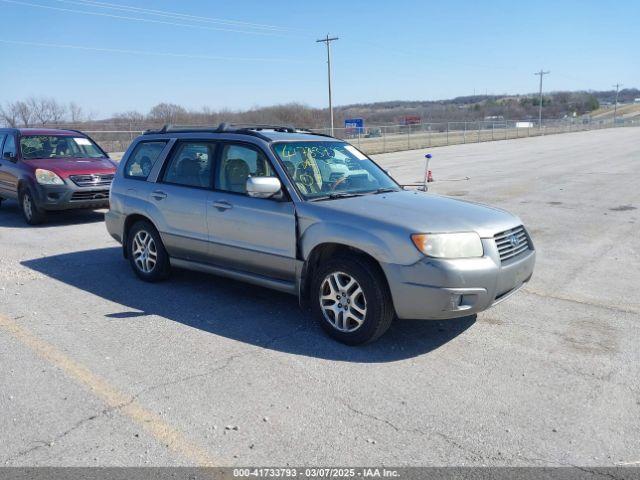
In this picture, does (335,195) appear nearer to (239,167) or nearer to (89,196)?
(239,167)

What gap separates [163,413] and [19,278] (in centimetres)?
424

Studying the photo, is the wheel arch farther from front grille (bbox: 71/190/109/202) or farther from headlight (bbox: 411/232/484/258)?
front grille (bbox: 71/190/109/202)

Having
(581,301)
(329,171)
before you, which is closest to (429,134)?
(581,301)

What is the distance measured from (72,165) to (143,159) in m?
4.82

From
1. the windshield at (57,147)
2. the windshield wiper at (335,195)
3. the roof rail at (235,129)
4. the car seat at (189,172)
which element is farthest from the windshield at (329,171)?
the windshield at (57,147)

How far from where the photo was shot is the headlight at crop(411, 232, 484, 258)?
4406 mm

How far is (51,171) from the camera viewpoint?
10602mm

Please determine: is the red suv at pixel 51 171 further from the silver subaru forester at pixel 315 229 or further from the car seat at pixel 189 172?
the car seat at pixel 189 172

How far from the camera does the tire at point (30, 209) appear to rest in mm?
10516

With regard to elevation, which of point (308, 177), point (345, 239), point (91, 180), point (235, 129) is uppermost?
point (235, 129)

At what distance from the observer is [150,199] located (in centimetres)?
648

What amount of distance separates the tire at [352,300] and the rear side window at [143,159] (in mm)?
2788

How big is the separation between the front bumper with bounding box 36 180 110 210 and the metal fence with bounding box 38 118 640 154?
42.3ft

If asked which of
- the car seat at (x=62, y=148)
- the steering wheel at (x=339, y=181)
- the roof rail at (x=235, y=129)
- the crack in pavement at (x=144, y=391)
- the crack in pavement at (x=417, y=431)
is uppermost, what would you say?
the roof rail at (x=235, y=129)
